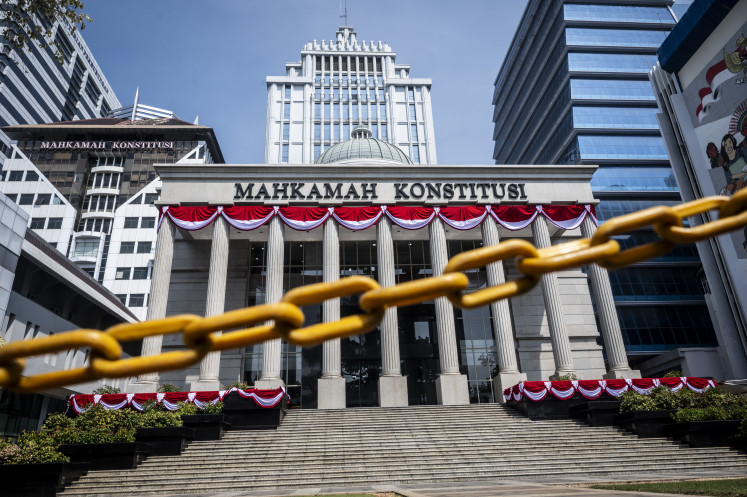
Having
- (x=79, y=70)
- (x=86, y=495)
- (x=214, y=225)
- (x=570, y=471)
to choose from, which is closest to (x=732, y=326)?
(x=570, y=471)

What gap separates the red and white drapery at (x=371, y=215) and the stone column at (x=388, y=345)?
1.33 metres

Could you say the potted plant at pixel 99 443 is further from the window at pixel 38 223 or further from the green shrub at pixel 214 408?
the window at pixel 38 223

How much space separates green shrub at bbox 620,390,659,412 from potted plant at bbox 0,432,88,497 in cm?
2440

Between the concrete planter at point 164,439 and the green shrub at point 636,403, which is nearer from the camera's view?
the concrete planter at point 164,439

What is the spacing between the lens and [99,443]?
18.8 m

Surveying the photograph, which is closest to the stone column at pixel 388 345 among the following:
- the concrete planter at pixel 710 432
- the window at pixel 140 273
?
the concrete planter at pixel 710 432

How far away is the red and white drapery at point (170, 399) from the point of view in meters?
25.7

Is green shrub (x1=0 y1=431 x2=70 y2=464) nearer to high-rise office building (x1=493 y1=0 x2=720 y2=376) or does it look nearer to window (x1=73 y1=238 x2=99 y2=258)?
high-rise office building (x1=493 y1=0 x2=720 y2=376)

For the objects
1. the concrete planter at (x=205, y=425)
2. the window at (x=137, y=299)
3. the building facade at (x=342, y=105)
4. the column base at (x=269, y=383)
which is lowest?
the concrete planter at (x=205, y=425)

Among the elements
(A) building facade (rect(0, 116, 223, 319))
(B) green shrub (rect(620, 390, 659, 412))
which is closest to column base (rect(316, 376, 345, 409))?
(B) green shrub (rect(620, 390, 659, 412))

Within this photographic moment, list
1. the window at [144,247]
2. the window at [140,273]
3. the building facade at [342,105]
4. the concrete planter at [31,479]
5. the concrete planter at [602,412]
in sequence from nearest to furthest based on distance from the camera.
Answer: the concrete planter at [31,479] → the concrete planter at [602,412] → the window at [140,273] → the window at [144,247] → the building facade at [342,105]

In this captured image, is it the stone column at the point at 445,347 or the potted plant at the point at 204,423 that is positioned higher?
the stone column at the point at 445,347

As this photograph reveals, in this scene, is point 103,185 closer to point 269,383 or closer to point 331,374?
point 269,383

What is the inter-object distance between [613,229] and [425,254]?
130 feet
